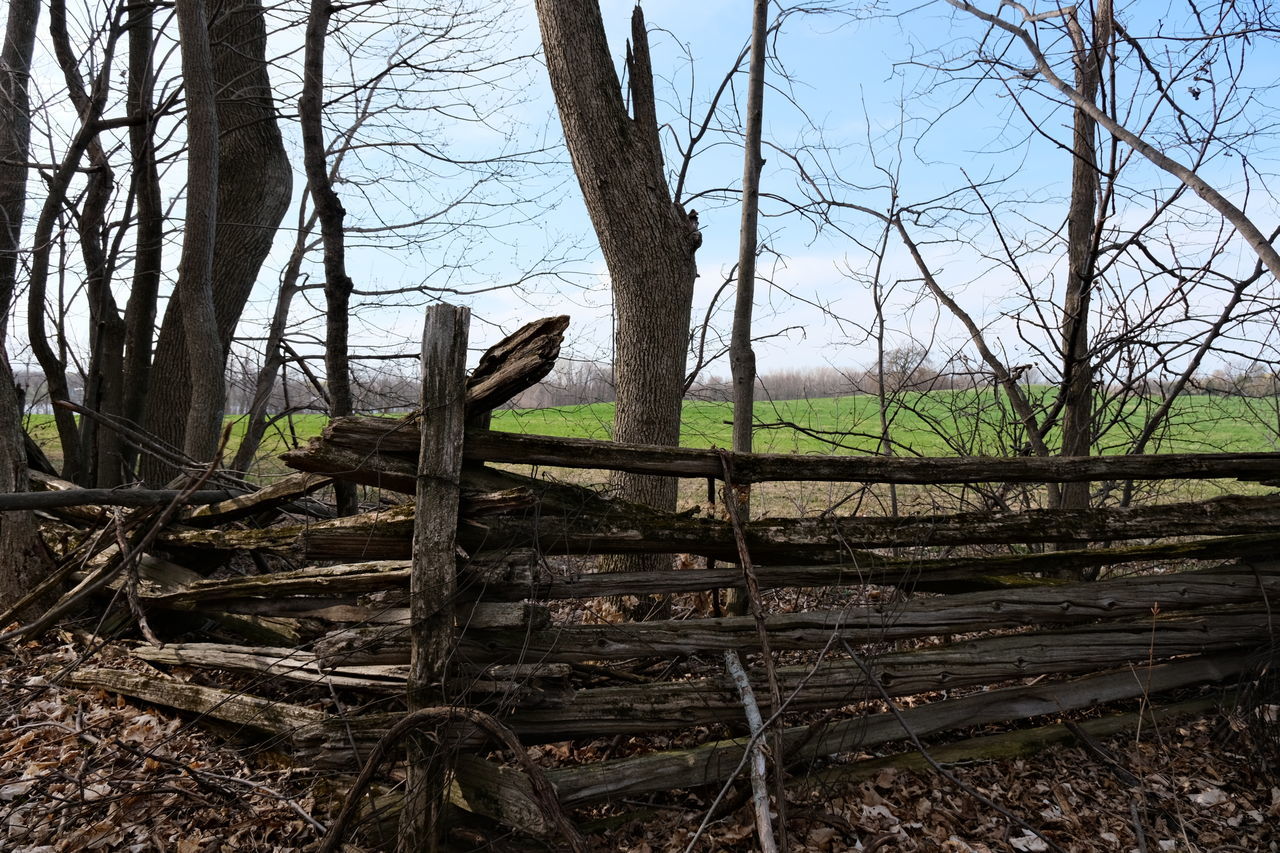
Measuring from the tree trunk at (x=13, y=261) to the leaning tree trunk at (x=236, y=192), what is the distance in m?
1.27

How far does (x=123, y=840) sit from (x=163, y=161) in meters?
6.50

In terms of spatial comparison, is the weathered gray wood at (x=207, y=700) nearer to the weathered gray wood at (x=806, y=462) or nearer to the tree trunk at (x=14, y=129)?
the weathered gray wood at (x=806, y=462)

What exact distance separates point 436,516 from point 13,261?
209 inches

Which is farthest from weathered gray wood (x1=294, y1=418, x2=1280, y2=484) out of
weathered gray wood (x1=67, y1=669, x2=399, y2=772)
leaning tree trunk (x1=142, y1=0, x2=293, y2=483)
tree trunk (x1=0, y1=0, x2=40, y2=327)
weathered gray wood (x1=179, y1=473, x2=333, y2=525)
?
leaning tree trunk (x1=142, y1=0, x2=293, y2=483)

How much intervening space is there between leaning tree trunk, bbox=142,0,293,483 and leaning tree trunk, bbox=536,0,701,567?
12.7ft

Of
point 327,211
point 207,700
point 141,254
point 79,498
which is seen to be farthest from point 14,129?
point 207,700

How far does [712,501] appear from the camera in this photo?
4.06m

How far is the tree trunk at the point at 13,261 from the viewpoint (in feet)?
17.3

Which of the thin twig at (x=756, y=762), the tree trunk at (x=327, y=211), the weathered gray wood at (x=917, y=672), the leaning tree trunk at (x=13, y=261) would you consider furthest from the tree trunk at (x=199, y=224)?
the thin twig at (x=756, y=762)

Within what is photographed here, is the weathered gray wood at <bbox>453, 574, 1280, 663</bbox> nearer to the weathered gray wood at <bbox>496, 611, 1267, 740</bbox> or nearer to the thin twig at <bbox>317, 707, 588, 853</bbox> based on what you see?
the weathered gray wood at <bbox>496, 611, 1267, 740</bbox>

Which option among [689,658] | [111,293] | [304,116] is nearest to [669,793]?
[689,658]

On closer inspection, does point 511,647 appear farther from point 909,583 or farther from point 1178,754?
point 1178,754

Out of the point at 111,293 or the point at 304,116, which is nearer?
the point at 304,116

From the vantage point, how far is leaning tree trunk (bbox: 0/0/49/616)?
5.29m
